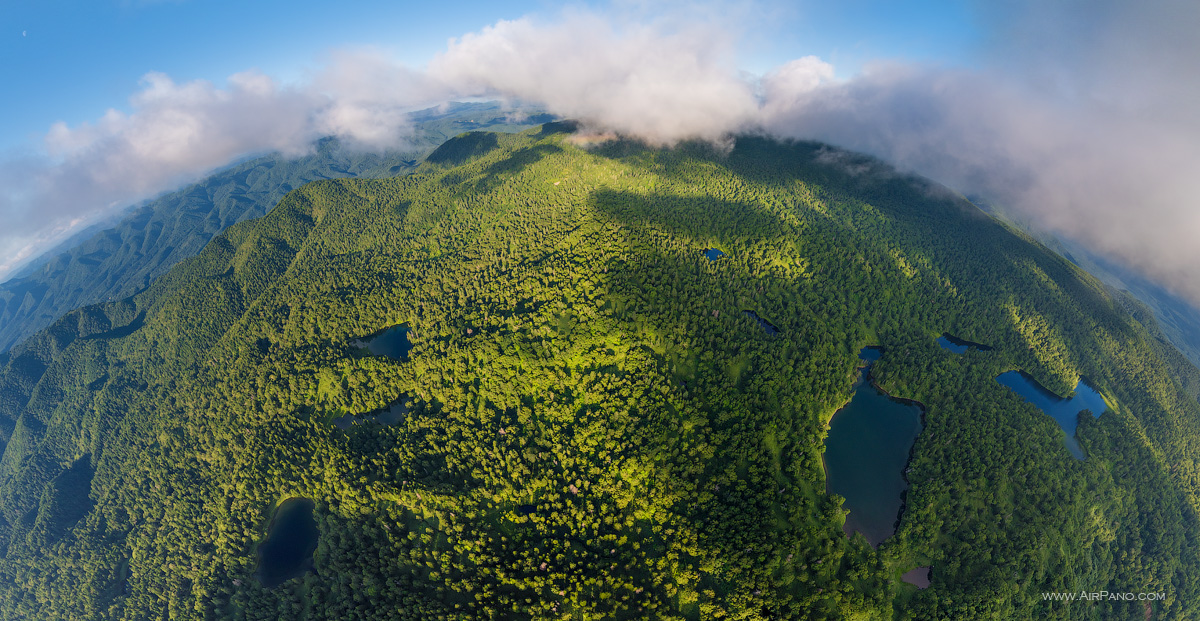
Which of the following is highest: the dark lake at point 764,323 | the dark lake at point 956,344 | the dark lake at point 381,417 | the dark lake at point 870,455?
the dark lake at point 764,323

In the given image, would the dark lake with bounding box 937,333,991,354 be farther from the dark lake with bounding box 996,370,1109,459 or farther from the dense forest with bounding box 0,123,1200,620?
the dark lake with bounding box 996,370,1109,459

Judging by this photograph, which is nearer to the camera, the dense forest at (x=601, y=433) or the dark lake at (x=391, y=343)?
the dense forest at (x=601, y=433)

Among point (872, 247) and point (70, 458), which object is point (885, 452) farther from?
point (70, 458)

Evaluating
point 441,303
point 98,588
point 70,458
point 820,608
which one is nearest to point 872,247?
point 820,608

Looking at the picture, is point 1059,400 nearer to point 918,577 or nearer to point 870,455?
point 870,455

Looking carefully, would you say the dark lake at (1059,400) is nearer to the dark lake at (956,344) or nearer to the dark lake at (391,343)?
the dark lake at (956,344)

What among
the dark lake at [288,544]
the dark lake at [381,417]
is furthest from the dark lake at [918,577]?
the dark lake at [288,544]
